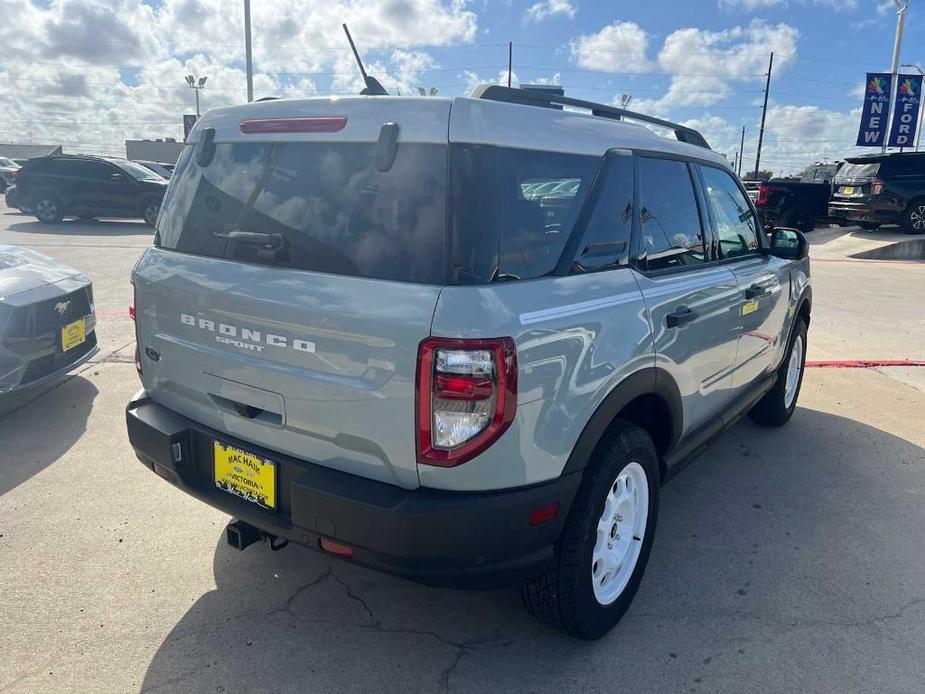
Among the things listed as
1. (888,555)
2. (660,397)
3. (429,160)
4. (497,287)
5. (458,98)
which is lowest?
(888,555)

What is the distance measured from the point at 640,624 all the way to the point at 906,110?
24262 mm

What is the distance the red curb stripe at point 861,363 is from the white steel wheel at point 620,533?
4.51 meters

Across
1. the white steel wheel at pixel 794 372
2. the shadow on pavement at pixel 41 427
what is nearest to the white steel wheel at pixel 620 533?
the white steel wheel at pixel 794 372

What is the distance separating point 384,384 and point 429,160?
69 centimetres

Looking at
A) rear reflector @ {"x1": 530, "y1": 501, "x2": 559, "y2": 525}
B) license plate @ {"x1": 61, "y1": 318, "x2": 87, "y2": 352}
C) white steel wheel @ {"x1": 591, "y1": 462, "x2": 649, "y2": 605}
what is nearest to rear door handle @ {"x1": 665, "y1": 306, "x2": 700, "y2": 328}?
white steel wheel @ {"x1": 591, "y1": 462, "x2": 649, "y2": 605}

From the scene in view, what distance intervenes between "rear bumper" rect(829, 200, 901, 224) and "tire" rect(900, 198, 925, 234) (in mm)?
256

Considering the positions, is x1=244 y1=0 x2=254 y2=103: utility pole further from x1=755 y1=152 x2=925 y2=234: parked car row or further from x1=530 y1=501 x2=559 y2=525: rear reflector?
x1=530 y1=501 x2=559 y2=525: rear reflector

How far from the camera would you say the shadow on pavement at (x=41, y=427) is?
12.8 feet

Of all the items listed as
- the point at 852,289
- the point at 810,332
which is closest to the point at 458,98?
the point at 810,332

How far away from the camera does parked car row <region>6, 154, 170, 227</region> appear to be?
55.1 feet

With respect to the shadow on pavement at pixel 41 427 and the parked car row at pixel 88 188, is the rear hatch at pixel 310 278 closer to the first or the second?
the shadow on pavement at pixel 41 427

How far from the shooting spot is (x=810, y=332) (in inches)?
314

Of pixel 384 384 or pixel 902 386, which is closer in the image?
pixel 384 384

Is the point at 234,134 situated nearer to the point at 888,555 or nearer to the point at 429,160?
the point at 429,160
